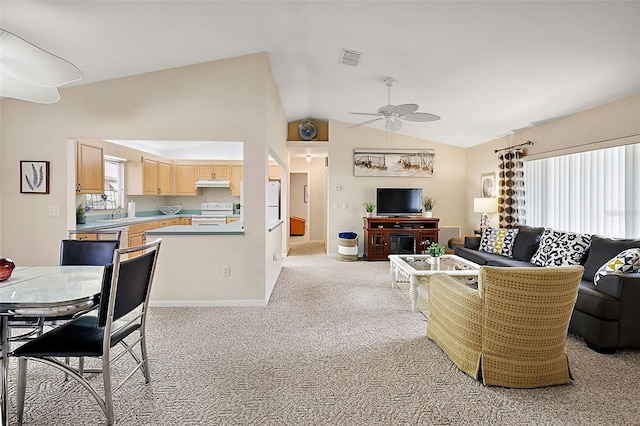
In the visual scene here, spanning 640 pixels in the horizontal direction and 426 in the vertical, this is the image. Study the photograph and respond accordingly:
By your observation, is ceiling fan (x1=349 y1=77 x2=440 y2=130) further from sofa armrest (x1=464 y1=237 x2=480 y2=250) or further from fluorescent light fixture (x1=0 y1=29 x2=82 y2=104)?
fluorescent light fixture (x1=0 y1=29 x2=82 y2=104)

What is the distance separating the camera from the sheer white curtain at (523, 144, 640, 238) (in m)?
3.54

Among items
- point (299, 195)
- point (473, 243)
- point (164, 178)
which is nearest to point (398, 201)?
point (473, 243)

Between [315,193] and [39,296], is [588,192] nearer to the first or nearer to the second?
[39,296]

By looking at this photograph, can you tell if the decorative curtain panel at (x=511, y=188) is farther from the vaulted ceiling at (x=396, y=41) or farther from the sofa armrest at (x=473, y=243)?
the vaulted ceiling at (x=396, y=41)

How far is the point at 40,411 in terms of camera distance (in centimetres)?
189

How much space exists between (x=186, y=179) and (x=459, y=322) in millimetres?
6195

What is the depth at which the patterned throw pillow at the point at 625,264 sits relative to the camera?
8.85 ft

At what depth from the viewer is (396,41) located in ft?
11.0

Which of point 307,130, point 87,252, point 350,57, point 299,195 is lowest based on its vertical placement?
point 87,252

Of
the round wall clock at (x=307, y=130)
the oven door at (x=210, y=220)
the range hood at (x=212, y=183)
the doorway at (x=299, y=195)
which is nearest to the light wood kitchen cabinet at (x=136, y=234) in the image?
the oven door at (x=210, y=220)

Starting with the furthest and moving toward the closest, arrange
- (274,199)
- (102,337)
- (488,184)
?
(274,199), (488,184), (102,337)

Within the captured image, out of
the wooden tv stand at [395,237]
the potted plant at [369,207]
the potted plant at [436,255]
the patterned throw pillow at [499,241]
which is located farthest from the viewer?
the potted plant at [369,207]

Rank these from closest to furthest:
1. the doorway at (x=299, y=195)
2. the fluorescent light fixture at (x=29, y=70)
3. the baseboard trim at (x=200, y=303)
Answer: the fluorescent light fixture at (x=29, y=70), the baseboard trim at (x=200, y=303), the doorway at (x=299, y=195)

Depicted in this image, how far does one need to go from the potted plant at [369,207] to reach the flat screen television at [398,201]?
131mm
